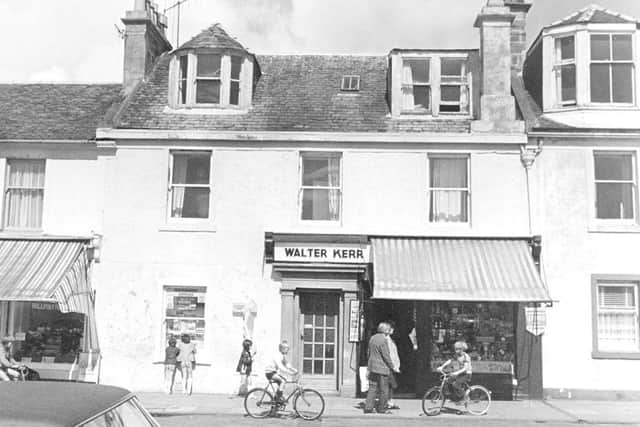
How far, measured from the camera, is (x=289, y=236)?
1859 centimetres

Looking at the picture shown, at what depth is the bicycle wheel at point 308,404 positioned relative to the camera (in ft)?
47.8

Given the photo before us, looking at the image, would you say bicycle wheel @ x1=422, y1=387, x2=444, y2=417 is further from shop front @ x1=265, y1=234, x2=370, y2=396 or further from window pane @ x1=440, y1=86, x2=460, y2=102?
window pane @ x1=440, y1=86, x2=460, y2=102

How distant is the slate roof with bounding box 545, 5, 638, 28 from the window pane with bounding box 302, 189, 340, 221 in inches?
301

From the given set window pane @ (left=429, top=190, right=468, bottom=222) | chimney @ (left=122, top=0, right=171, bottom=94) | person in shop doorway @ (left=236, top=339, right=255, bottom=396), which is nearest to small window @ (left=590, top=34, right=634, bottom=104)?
window pane @ (left=429, top=190, right=468, bottom=222)

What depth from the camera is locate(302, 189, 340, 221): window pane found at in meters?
19.2

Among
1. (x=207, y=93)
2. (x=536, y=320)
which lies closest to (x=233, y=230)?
(x=207, y=93)

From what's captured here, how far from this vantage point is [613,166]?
19.0m

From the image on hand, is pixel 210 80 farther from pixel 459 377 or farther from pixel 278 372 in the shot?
pixel 459 377

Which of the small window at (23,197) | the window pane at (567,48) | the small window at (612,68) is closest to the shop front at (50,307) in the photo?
the small window at (23,197)

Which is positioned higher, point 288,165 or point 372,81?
point 372,81

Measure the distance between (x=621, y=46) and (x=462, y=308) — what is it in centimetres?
818

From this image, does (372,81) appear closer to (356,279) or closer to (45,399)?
(356,279)

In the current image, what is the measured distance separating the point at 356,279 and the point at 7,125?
10.7 meters

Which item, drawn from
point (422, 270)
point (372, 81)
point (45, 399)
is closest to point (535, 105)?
point (372, 81)
